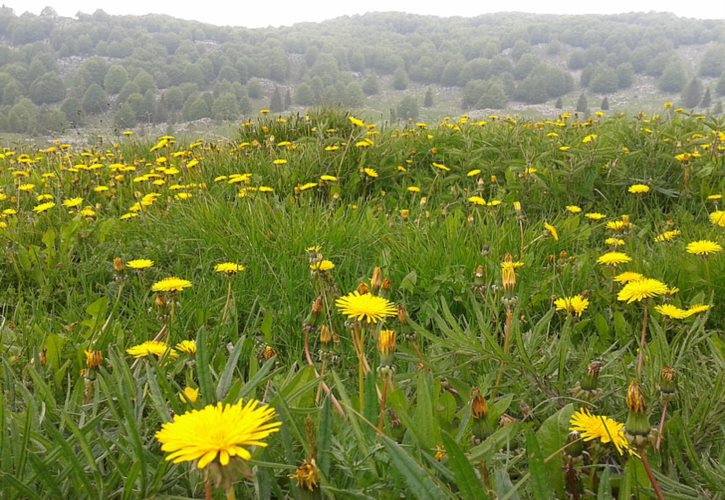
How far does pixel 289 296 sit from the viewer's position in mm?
2154

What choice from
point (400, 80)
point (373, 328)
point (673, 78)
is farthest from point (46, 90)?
point (673, 78)

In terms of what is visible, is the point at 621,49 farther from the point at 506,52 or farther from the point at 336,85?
the point at 336,85

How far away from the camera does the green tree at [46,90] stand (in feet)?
301

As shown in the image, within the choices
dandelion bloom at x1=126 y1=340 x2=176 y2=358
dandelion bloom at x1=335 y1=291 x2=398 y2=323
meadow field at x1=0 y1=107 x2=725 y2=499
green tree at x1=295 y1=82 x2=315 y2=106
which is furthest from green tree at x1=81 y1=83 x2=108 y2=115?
dandelion bloom at x1=335 y1=291 x2=398 y2=323

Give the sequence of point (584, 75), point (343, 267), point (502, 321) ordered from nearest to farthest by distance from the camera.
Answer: point (502, 321) → point (343, 267) → point (584, 75)

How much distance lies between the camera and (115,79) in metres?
97.5

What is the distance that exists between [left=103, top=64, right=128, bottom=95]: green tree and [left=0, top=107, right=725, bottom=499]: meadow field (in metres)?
104

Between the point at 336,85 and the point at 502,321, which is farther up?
the point at 502,321

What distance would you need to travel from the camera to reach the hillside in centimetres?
9494

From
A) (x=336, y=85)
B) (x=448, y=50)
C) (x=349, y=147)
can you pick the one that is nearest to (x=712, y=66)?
(x=448, y=50)

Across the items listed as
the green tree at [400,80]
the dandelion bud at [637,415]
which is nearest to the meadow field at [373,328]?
the dandelion bud at [637,415]

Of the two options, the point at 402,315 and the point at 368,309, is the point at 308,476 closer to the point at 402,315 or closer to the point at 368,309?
the point at 368,309

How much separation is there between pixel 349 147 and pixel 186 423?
361 cm

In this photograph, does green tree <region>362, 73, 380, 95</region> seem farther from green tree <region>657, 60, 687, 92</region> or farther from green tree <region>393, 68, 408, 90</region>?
green tree <region>657, 60, 687, 92</region>
